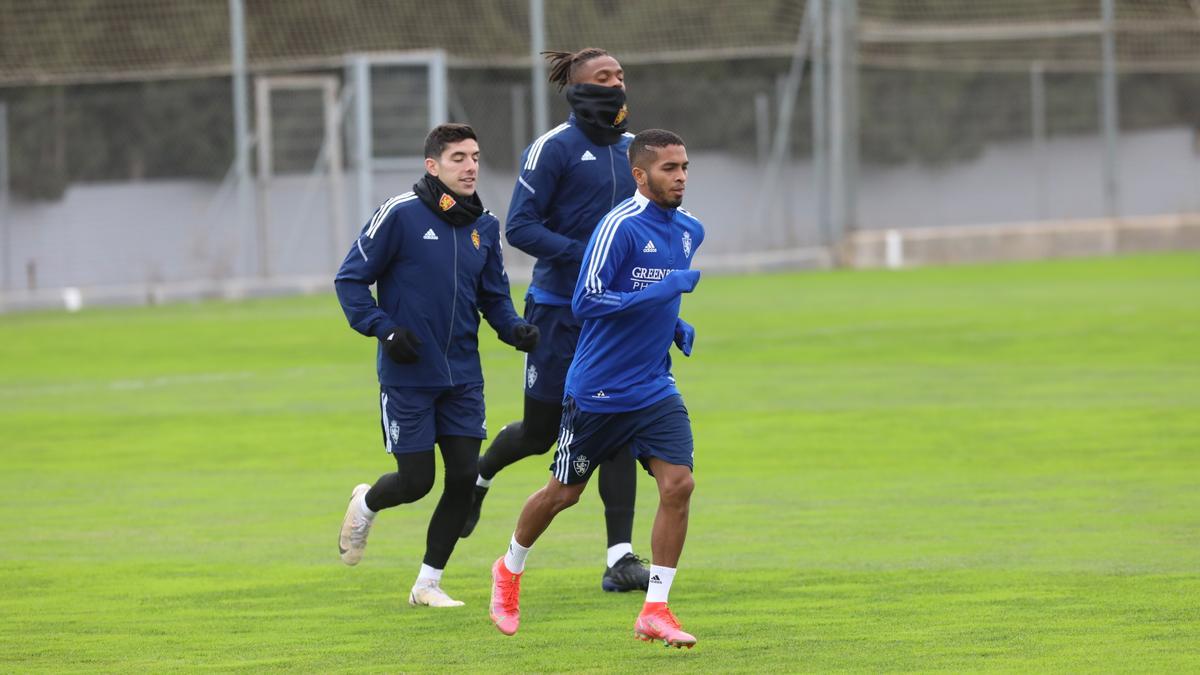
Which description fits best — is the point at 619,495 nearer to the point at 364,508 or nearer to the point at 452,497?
the point at 452,497

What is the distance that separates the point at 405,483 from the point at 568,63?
7.52 ft

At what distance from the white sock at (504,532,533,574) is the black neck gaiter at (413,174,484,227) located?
1.37 metres

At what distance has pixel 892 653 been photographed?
7199 mm

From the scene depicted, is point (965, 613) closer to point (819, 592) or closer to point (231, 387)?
point (819, 592)

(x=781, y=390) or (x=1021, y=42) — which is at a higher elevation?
(x=1021, y=42)

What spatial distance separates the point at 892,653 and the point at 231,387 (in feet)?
36.9

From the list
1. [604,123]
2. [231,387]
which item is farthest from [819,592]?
[231,387]

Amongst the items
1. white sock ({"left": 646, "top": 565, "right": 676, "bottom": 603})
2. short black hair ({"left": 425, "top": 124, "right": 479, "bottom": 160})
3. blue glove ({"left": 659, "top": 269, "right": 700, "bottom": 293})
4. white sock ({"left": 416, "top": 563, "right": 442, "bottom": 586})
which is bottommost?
white sock ({"left": 416, "top": 563, "right": 442, "bottom": 586})

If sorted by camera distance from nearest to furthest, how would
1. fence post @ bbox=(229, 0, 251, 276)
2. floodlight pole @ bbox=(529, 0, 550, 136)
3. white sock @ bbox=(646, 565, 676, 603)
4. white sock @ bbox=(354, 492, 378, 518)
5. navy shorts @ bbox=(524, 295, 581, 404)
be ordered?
white sock @ bbox=(646, 565, 676, 603), white sock @ bbox=(354, 492, 378, 518), navy shorts @ bbox=(524, 295, 581, 404), fence post @ bbox=(229, 0, 251, 276), floodlight pole @ bbox=(529, 0, 550, 136)

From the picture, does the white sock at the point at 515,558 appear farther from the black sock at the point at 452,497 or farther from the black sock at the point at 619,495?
the black sock at the point at 619,495

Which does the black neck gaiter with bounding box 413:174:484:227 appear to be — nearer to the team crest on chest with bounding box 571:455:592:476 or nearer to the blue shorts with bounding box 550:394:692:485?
the blue shorts with bounding box 550:394:692:485

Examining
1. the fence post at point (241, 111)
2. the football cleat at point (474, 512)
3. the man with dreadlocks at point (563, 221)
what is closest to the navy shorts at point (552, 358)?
the man with dreadlocks at point (563, 221)

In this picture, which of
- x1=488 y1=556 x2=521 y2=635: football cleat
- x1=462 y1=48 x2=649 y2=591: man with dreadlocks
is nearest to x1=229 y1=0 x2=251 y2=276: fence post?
x1=462 y1=48 x2=649 y2=591: man with dreadlocks

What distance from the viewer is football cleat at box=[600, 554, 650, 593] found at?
28.4ft
